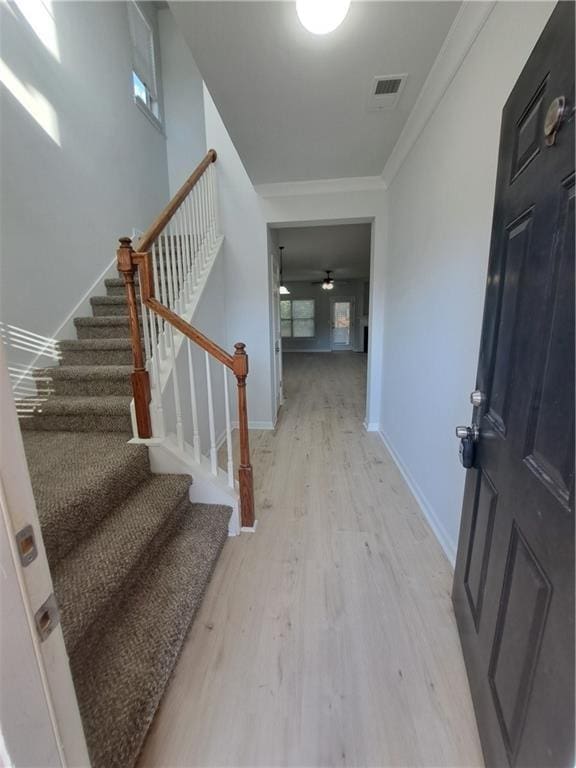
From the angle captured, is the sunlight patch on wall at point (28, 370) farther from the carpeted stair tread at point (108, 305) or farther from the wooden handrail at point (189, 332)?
the wooden handrail at point (189, 332)

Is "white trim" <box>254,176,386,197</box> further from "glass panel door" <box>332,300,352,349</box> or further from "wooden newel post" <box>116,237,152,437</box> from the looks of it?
"glass panel door" <box>332,300,352,349</box>

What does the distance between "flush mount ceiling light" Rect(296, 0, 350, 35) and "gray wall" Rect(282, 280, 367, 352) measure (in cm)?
943

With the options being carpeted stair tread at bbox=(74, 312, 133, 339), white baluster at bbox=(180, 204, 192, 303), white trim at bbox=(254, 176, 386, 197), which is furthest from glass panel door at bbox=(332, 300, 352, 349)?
carpeted stair tread at bbox=(74, 312, 133, 339)

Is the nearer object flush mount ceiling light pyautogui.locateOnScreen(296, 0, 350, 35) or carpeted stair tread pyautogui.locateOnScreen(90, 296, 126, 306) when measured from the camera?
flush mount ceiling light pyautogui.locateOnScreen(296, 0, 350, 35)

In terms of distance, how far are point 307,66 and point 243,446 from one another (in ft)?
6.97

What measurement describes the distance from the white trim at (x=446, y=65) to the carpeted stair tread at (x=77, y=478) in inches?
101

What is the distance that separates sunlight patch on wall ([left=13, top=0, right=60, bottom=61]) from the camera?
2.28m

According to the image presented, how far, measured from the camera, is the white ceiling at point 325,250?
471cm

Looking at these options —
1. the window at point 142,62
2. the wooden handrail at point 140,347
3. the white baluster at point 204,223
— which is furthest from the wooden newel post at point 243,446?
the window at point 142,62

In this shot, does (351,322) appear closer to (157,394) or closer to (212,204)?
(212,204)

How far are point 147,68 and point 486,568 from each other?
6104 millimetres

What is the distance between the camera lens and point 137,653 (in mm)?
1136

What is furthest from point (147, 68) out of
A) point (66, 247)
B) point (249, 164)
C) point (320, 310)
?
point (320, 310)

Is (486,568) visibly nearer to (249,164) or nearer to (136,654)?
(136,654)
